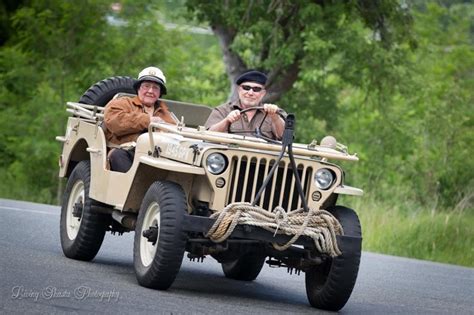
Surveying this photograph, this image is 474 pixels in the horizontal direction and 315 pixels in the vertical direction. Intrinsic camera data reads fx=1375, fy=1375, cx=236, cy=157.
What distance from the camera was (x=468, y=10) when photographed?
50531 millimetres

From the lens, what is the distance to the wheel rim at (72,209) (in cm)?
1316

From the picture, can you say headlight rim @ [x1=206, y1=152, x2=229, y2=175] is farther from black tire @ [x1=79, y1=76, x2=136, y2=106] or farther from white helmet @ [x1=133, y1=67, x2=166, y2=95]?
black tire @ [x1=79, y1=76, x2=136, y2=106]

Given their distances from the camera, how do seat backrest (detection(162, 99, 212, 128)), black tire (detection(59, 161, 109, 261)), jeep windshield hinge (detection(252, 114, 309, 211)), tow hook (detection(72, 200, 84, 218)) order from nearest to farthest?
jeep windshield hinge (detection(252, 114, 309, 211)) → black tire (detection(59, 161, 109, 261)) → tow hook (detection(72, 200, 84, 218)) → seat backrest (detection(162, 99, 212, 128))

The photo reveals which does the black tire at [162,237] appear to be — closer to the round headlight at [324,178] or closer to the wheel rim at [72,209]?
the round headlight at [324,178]

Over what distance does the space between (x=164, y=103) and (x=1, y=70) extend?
20050 millimetres

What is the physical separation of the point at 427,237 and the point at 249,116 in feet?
32.6

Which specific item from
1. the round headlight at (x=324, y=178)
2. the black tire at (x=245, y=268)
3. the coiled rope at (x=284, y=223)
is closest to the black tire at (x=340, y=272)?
the coiled rope at (x=284, y=223)

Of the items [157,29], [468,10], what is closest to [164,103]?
[157,29]

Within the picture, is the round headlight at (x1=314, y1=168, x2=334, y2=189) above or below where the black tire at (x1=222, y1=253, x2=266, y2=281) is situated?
above

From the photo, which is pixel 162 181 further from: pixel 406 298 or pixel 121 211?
pixel 406 298

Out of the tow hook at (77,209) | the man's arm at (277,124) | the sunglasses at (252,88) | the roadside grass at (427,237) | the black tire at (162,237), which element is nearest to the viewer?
the black tire at (162,237)

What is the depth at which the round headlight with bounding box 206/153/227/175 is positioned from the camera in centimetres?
1071

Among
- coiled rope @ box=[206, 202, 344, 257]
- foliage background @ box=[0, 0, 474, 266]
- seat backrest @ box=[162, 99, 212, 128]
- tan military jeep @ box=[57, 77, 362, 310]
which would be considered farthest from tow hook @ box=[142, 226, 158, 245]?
foliage background @ box=[0, 0, 474, 266]

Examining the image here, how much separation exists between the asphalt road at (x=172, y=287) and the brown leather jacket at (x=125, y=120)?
1208 mm
